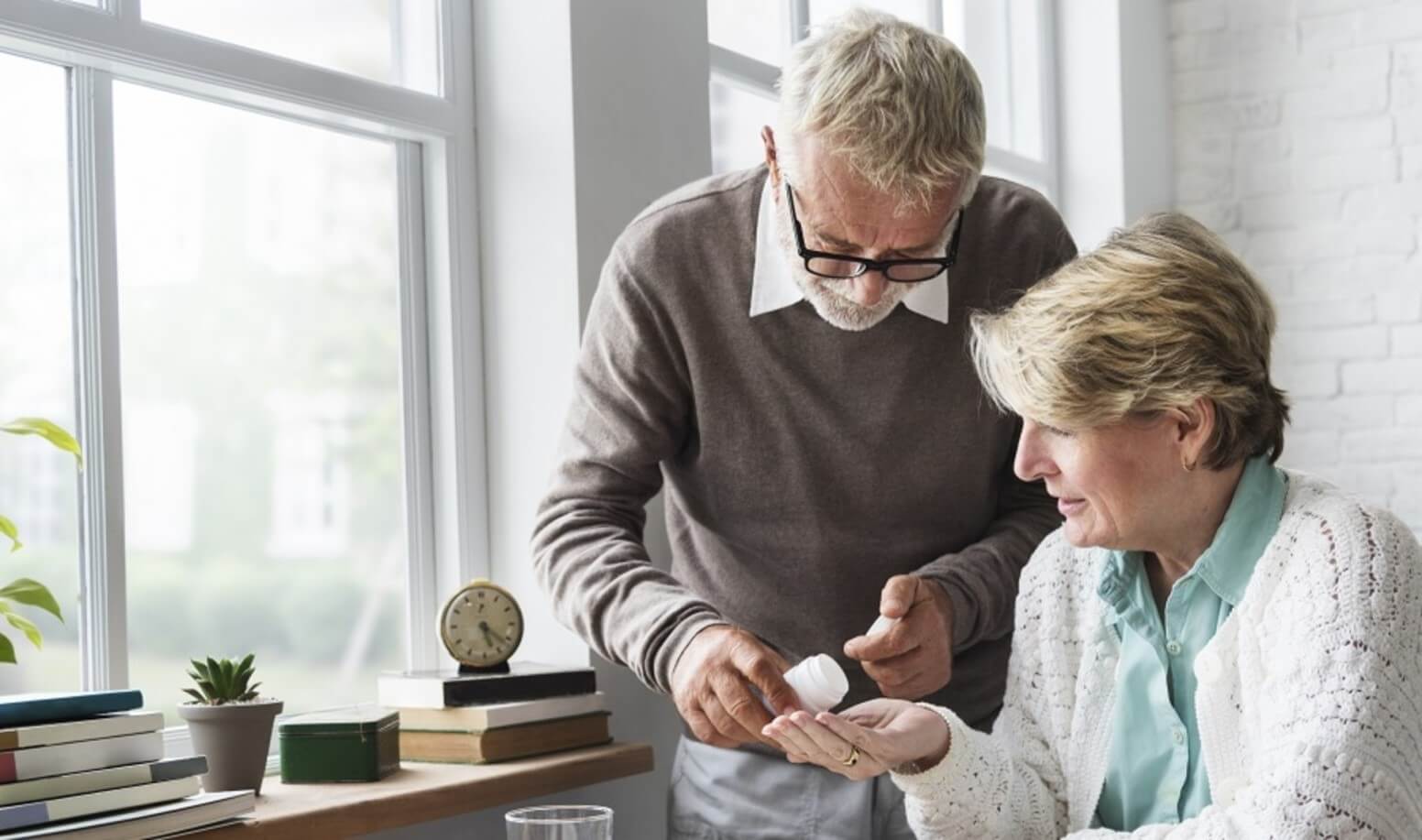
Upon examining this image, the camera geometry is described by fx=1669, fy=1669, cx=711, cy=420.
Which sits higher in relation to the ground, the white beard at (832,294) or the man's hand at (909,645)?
the white beard at (832,294)

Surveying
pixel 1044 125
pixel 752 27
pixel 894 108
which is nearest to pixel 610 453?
pixel 894 108

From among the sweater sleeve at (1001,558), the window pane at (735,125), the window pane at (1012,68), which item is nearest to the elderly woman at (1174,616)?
the sweater sleeve at (1001,558)

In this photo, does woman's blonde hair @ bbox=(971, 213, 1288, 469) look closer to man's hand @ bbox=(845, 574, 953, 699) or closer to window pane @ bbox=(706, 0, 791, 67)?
man's hand @ bbox=(845, 574, 953, 699)

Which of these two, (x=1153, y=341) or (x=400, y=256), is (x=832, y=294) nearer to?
(x=1153, y=341)

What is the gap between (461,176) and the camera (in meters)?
2.38

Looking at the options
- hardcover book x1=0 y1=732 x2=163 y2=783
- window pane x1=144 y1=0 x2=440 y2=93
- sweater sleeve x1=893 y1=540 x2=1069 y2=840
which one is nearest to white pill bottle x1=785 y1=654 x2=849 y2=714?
sweater sleeve x1=893 y1=540 x2=1069 y2=840

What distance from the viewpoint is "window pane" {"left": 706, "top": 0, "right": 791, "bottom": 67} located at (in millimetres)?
2953

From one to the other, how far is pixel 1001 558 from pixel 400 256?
948 mm

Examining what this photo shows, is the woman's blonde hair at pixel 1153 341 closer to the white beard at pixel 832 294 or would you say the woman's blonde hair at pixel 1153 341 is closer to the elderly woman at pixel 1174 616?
the elderly woman at pixel 1174 616

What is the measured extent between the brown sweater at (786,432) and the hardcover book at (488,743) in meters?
0.20

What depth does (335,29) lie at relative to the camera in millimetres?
2258

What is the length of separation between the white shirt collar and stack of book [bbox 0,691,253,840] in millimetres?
830

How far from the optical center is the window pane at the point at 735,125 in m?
2.92

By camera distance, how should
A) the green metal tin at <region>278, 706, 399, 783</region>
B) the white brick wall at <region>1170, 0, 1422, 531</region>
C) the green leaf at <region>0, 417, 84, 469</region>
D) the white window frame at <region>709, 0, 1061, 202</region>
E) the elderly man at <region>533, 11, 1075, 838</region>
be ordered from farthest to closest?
the white brick wall at <region>1170, 0, 1422, 531</region> < the white window frame at <region>709, 0, 1061, 202</region> < the elderly man at <region>533, 11, 1075, 838</region> < the green metal tin at <region>278, 706, 399, 783</region> < the green leaf at <region>0, 417, 84, 469</region>
